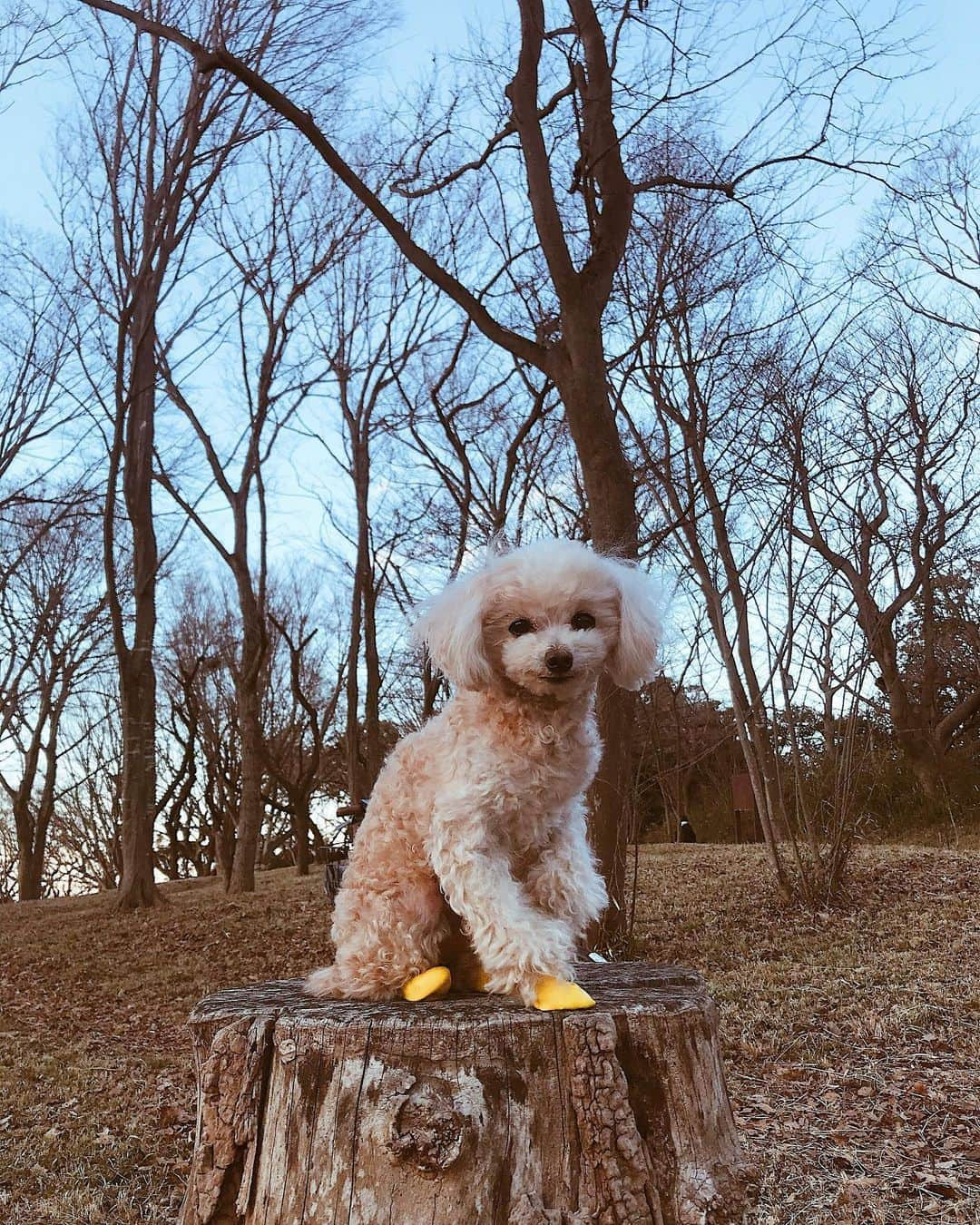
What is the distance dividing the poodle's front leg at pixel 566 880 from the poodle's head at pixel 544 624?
0.41 meters

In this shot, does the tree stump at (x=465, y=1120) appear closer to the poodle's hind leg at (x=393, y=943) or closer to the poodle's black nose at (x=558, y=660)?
the poodle's hind leg at (x=393, y=943)

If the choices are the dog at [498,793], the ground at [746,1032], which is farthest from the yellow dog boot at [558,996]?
the ground at [746,1032]

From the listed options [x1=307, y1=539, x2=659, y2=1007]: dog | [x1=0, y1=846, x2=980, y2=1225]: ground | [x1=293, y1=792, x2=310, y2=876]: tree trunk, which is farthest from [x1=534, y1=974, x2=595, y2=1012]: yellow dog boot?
[x1=293, y1=792, x2=310, y2=876]: tree trunk

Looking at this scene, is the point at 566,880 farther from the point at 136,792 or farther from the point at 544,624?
the point at 136,792

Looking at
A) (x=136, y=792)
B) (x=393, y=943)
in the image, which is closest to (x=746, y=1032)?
(x=393, y=943)

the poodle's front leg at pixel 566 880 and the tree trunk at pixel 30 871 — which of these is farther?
the tree trunk at pixel 30 871

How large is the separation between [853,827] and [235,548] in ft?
28.3

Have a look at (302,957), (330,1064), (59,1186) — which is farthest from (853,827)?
(330,1064)

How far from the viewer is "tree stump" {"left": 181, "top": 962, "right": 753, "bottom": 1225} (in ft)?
6.79

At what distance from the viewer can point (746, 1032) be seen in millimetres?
5230

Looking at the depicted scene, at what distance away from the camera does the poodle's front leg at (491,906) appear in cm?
221

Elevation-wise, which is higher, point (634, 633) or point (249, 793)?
point (249, 793)

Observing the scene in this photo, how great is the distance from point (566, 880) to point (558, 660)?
61 centimetres

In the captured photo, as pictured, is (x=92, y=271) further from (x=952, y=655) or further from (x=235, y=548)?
(x=952, y=655)
